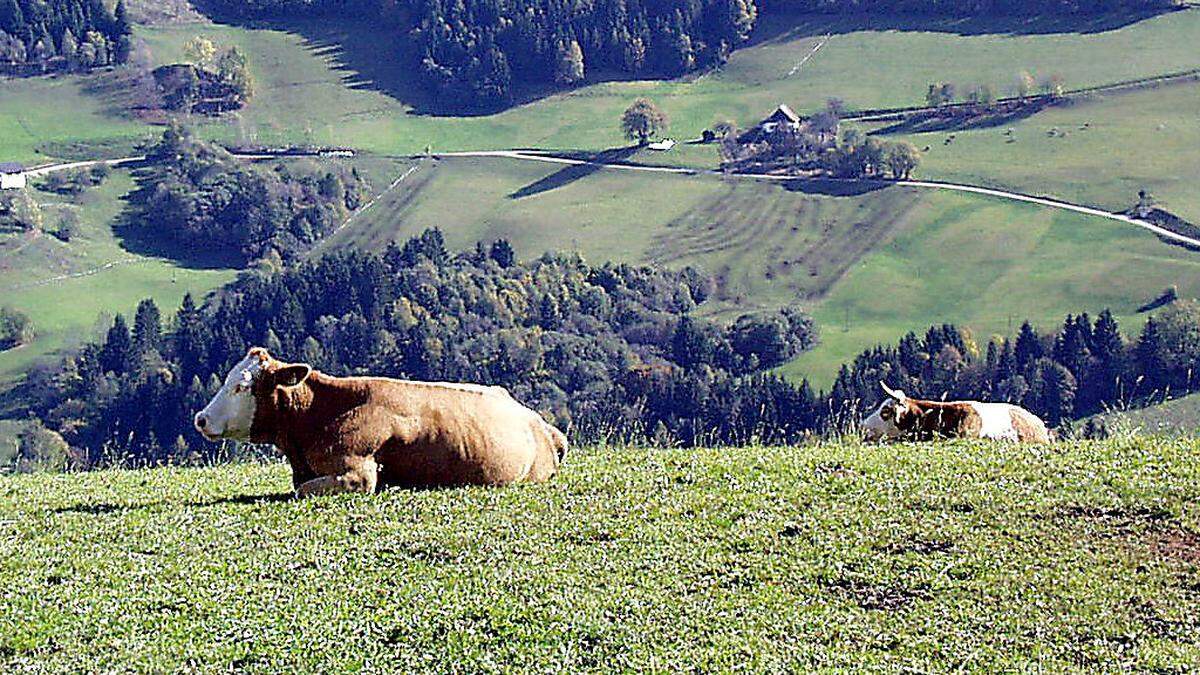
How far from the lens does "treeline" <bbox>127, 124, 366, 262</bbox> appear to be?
188125mm

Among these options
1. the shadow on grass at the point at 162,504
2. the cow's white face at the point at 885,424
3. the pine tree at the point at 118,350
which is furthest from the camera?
the pine tree at the point at 118,350

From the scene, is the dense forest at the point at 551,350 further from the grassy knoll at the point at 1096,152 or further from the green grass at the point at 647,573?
the green grass at the point at 647,573

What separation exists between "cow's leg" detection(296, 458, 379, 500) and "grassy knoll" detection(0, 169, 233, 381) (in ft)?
433

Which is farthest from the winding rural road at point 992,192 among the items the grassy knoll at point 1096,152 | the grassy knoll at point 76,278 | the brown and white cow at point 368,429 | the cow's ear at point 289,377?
the cow's ear at point 289,377

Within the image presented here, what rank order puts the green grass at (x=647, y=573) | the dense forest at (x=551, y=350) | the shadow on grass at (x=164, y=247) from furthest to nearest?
the shadow on grass at (x=164, y=247)
the dense forest at (x=551, y=350)
the green grass at (x=647, y=573)

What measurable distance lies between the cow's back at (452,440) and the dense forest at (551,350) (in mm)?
84649

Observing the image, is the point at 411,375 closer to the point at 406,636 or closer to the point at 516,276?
the point at 516,276

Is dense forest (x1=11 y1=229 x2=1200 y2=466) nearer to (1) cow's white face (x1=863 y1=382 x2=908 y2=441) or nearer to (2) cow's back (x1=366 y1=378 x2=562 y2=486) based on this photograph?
(1) cow's white face (x1=863 y1=382 x2=908 y2=441)

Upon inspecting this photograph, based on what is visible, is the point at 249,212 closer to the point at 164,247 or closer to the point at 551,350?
the point at 164,247

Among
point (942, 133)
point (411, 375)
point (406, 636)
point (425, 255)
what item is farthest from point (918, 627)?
point (942, 133)

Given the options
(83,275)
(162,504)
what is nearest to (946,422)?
(162,504)

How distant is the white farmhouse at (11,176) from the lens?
18812 cm

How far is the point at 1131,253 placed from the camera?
490 feet

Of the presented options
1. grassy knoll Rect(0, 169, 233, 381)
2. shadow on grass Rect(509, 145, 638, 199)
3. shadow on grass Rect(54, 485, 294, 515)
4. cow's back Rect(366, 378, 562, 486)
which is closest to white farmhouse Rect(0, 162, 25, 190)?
grassy knoll Rect(0, 169, 233, 381)
